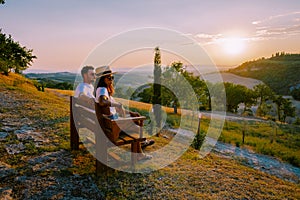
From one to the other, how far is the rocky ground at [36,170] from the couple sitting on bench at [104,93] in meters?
1.33

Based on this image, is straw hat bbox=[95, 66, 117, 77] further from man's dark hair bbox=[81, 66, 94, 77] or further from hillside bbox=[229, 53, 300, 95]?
hillside bbox=[229, 53, 300, 95]

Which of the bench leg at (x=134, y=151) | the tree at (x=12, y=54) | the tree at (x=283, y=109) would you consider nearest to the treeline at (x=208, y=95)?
the tree at (x=283, y=109)

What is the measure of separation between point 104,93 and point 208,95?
2938 cm

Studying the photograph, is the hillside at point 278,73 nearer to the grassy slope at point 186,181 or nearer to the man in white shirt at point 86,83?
the grassy slope at point 186,181

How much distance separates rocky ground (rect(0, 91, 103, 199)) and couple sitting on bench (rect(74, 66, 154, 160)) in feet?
4.36

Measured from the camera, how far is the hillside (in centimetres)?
8319

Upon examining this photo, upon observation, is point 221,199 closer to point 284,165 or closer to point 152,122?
point 152,122

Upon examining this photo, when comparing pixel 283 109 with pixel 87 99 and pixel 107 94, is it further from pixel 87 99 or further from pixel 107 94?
pixel 87 99

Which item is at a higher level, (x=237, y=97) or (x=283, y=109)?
(x=237, y=97)

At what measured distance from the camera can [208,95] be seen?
32281 mm

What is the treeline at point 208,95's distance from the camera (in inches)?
826

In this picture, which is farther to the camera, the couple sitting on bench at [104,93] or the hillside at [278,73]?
the hillside at [278,73]

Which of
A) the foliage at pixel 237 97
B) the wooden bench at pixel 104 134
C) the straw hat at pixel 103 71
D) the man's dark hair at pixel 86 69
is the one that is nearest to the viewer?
the wooden bench at pixel 104 134

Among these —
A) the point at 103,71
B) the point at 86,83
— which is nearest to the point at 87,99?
the point at 103,71
